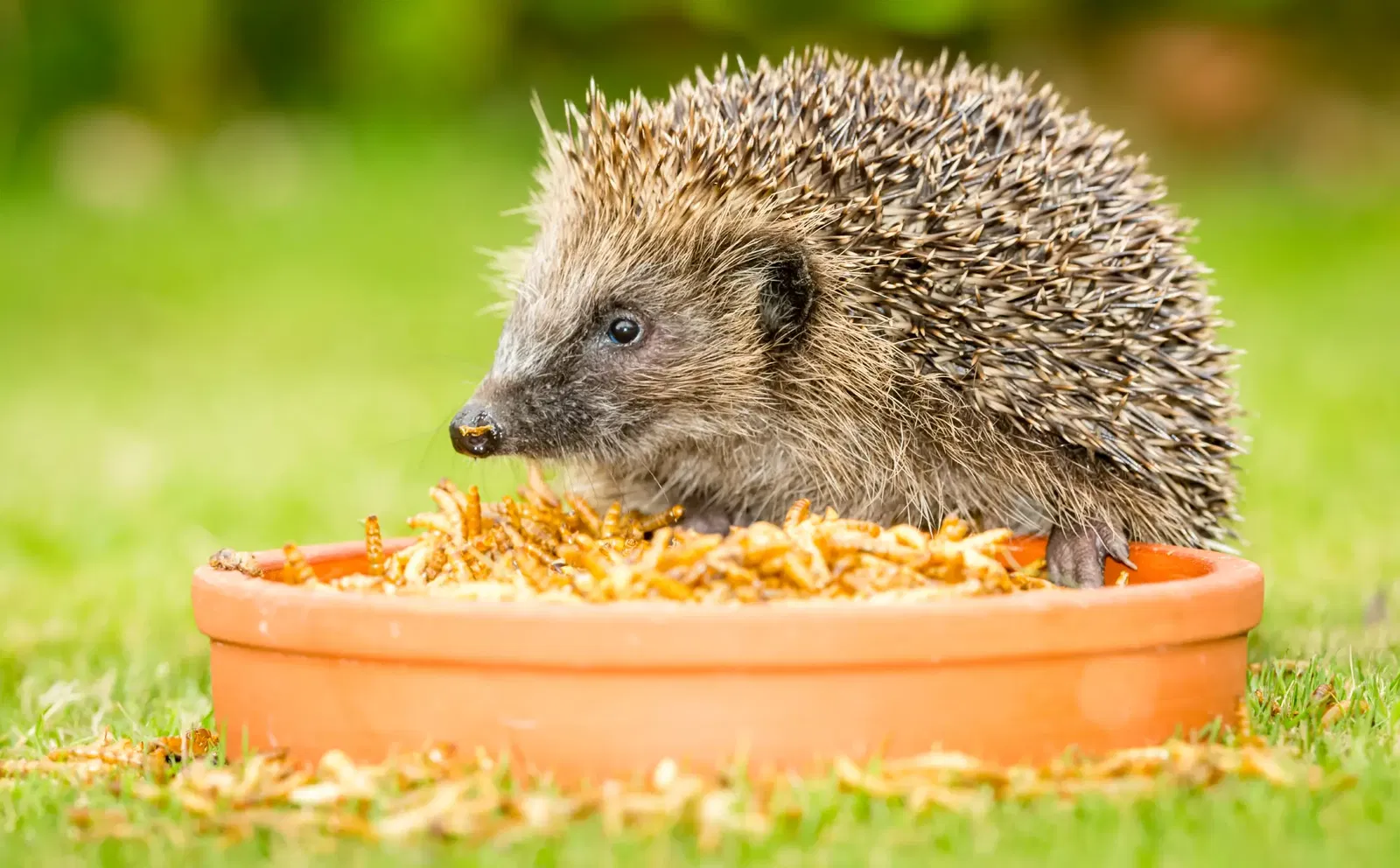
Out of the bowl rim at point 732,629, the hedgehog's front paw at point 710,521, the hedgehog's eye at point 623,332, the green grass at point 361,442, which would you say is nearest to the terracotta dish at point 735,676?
the bowl rim at point 732,629

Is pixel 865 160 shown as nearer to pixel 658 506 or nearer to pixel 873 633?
pixel 658 506

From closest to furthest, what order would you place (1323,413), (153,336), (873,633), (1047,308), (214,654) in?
(873,633) < (214,654) < (1047,308) < (1323,413) < (153,336)

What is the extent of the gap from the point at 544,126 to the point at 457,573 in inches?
49.5

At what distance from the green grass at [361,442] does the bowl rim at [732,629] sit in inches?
9.2

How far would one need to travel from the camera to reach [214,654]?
2.89 meters

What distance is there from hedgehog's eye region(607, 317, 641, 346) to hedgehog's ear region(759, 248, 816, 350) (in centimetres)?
26

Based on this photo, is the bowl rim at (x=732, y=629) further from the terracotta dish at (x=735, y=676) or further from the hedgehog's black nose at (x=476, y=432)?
the hedgehog's black nose at (x=476, y=432)

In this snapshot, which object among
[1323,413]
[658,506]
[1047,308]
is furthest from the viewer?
[1323,413]

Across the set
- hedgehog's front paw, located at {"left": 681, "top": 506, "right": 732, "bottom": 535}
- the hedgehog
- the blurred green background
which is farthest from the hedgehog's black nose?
the blurred green background

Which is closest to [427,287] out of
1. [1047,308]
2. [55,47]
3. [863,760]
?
[55,47]

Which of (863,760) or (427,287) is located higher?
(427,287)

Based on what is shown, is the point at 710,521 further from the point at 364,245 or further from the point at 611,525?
the point at 364,245

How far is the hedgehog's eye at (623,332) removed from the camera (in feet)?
11.6

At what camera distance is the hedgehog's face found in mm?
3461
